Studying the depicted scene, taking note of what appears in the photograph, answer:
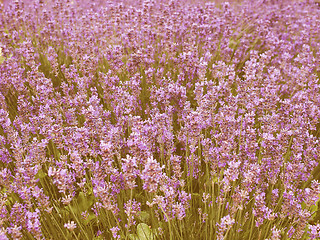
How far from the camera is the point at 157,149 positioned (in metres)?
2.55

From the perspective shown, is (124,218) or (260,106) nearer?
(124,218)

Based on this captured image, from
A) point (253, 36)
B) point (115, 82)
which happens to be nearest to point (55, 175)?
point (115, 82)

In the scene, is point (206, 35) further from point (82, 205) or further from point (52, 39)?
point (82, 205)

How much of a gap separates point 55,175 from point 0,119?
122cm

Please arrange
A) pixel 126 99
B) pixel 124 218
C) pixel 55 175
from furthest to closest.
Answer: pixel 126 99 < pixel 124 218 < pixel 55 175

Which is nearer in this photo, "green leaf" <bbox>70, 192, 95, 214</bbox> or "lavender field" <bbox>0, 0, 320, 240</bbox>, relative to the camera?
"lavender field" <bbox>0, 0, 320, 240</bbox>

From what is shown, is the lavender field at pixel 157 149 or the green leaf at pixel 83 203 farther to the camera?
the green leaf at pixel 83 203

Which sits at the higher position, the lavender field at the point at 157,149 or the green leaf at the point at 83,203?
the lavender field at the point at 157,149

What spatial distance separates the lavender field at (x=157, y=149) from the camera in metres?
1.84

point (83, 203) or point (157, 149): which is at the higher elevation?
point (157, 149)

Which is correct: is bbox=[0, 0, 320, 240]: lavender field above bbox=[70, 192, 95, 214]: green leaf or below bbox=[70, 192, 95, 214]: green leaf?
above

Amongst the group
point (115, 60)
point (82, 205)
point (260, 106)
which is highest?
point (115, 60)

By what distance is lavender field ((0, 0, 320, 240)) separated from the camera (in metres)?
1.84

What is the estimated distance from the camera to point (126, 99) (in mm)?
2682
